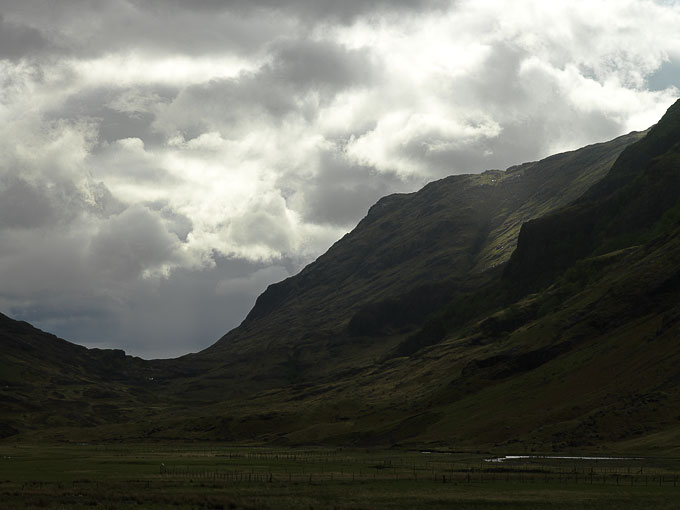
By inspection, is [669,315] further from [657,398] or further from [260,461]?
[260,461]

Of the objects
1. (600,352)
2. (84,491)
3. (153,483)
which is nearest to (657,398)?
(600,352)

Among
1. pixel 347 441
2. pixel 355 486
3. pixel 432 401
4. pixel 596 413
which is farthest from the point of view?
pixel 432 401

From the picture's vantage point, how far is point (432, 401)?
18425 centimetres

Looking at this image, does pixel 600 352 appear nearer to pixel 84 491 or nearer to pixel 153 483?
pixel 153 483

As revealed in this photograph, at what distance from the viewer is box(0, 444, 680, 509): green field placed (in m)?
58.7

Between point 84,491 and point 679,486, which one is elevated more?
point 84,491

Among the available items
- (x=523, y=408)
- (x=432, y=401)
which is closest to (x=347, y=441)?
(x=432, y=401)

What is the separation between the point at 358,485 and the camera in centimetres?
7275

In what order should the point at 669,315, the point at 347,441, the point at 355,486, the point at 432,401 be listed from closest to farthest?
the point at 355,486 → the point at 669,315 → the point at 347,441 → the point at 432,401

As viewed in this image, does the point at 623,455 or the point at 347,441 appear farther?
the point at 347,441

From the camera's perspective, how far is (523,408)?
14800 cm

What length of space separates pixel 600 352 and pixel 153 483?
112 m

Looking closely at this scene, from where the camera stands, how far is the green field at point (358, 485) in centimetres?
5869

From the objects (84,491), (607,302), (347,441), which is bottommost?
(347,441)
